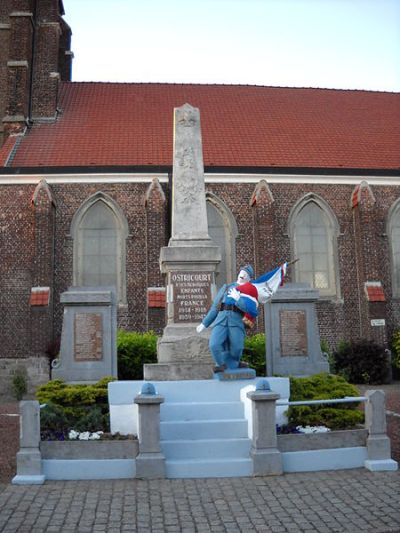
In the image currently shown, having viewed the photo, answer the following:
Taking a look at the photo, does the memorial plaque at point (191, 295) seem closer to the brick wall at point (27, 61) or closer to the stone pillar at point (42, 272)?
the stone pillar at point (42, 272)

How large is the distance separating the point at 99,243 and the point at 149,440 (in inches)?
551

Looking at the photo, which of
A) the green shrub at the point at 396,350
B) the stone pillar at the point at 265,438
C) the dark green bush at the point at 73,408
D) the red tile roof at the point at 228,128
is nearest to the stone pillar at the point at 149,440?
the stone pillar at the point at 265,438

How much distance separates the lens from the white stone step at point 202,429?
732 centimetres

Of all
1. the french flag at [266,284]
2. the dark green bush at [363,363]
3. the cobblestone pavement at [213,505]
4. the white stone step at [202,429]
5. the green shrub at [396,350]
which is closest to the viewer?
the cobblestone pavement at [213,505]

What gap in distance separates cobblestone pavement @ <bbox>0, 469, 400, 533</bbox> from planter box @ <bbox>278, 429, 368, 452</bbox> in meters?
0.35

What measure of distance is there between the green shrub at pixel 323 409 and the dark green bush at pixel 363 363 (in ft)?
28.8

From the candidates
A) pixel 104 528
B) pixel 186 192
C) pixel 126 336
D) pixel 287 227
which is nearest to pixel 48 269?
pixel 126 336

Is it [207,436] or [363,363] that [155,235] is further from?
[207,436]

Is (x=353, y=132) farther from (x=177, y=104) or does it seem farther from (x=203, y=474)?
(x=203, y=474)

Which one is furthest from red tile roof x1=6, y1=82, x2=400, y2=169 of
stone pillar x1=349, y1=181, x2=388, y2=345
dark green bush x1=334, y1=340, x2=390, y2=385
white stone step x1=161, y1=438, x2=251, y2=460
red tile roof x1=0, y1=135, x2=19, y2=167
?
white stone step x1=161, y1=438, x2=251, y2=460

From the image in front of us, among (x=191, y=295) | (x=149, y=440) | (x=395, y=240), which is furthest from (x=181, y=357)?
(x=395, y=240)

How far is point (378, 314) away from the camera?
19.3m

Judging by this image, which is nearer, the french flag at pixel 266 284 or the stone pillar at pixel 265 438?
the stone pillar at pixel 265 438

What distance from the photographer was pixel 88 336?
12211 millimetres
